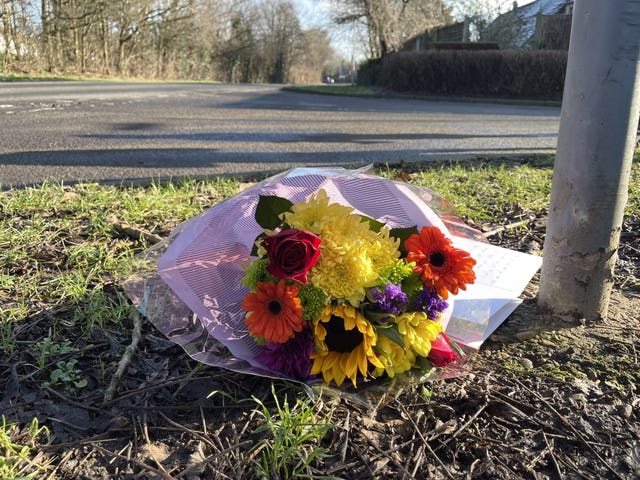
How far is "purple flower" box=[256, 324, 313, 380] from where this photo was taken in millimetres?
1553

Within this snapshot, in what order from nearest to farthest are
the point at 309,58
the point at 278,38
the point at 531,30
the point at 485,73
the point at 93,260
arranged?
the point at 93,260 < the point at 485,73 < the point at 531,30 < the point at 278,38 < the point at 309,58

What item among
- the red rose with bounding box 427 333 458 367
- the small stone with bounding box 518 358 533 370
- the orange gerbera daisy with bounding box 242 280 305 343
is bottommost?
the small stone with bounding box 518 358 533 370

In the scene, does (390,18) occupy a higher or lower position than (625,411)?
higher

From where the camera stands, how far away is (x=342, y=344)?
1520 millimetres

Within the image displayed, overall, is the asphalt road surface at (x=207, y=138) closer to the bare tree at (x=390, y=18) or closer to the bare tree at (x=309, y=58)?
the bare tree at (x=390, y=18)

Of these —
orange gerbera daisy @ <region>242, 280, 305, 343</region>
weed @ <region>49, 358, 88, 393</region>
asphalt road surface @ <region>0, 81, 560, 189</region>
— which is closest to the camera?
orange gerbera daisy @ <region>242, 280, 305, 343</region>

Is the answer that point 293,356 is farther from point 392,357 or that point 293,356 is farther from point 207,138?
point 207,138

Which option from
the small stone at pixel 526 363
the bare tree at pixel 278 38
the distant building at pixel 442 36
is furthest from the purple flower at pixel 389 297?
the bare tree at pixel 278 38

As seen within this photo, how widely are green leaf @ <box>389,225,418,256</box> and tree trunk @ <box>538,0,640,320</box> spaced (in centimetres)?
54

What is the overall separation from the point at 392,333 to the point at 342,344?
14 cm

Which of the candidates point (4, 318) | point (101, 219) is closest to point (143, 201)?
point (101, 219)

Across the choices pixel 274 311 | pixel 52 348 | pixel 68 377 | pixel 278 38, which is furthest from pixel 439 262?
pixel 278 38

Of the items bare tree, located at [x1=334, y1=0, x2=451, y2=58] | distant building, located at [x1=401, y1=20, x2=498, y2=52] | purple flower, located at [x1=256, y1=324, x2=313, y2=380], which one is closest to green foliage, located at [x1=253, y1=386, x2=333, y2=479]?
purple flower, located at [x1=256, y1=324, x2=313, y2=380]

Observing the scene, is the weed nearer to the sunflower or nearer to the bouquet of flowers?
the bouquet of flowers
